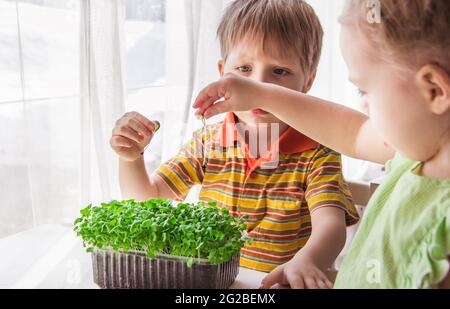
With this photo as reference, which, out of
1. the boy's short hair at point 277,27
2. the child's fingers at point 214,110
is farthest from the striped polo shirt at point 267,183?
the child's fingers at point 214,110

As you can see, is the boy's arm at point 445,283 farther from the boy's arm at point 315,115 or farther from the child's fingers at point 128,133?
the child's fingers at point 128,133

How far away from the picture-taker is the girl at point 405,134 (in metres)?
0.38

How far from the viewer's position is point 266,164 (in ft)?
2.43

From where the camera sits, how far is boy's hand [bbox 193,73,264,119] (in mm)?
504

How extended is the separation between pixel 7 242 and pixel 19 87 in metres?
0.19

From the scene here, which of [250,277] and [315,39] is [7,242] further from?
[315,39]

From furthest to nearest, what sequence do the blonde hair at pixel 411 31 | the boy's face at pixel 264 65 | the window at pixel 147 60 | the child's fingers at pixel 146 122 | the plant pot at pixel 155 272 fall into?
1. the window at pixel 147 60
2. the boy's face at pixel 264 65
3. the child's fingers at pixel 146 122
4. the plant pot at pixel 155 272
5. the blonde hair at pixel 411 31

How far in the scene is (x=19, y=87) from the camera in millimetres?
687

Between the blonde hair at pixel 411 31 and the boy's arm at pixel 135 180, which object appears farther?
the boy's arm at pixel 135 180

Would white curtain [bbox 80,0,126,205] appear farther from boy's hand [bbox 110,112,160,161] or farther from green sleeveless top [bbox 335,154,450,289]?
green sleeveless top [bbox 335,154,450,289]

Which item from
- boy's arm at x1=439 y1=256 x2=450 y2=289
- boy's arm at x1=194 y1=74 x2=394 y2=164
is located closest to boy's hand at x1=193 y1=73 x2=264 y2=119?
boy's arm at x1=194 y1=74 x2=394 y2=164

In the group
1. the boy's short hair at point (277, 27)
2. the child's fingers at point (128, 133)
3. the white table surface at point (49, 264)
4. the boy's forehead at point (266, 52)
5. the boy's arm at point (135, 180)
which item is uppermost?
the boy's short hair at point (277, 27)

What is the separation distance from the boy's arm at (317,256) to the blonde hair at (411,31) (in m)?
0.21

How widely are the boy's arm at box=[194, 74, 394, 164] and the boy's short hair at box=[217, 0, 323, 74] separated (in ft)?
0.53
